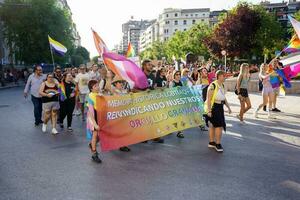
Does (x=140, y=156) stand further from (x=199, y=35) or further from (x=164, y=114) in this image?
(x=199, y=35)

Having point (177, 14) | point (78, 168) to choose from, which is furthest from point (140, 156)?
point (177, 14)

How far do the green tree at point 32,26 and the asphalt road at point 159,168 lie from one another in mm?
36847

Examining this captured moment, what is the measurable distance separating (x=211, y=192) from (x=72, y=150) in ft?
11.8

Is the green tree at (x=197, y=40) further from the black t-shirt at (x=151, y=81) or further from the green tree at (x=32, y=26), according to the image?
the black t-shirt at (x=151, y=81)

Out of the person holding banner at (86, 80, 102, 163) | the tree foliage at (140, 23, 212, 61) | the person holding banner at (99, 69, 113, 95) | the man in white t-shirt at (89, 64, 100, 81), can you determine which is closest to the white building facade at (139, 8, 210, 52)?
the tree foliage at (140, 23, 212, 61)

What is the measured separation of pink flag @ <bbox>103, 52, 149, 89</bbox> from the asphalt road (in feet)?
4.64

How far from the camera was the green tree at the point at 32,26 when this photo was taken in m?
43.5

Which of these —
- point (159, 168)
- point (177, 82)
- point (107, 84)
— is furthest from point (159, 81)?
point (159, 168)

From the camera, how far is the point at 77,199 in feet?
15.6

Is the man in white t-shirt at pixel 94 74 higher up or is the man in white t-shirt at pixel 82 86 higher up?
the man in white t-shirt at pixel 94 74

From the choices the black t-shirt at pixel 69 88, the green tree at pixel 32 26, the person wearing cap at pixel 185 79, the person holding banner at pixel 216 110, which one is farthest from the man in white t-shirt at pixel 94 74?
the green tree at pixel 32 26

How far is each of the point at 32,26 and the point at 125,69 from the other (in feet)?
130

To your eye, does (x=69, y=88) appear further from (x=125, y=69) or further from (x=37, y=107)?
(x=125, y=69)

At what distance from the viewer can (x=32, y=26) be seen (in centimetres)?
4394
